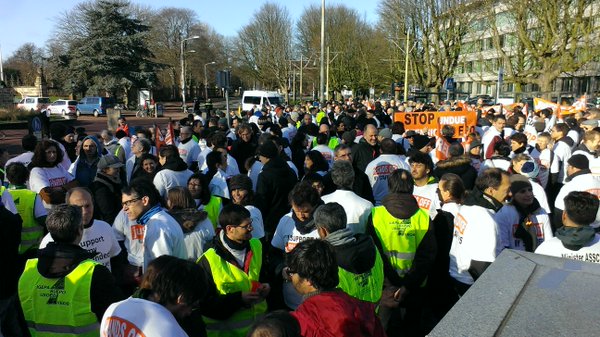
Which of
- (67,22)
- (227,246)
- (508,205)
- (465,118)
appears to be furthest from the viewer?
(67,22)

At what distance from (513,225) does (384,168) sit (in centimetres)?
225

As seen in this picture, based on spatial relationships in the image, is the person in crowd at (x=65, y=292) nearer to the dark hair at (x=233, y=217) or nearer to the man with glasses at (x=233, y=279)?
the man with glasses at (x=233, y=279)

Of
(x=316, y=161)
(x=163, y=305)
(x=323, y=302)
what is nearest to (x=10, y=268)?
(x=163, y=305)

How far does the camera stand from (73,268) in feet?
8.55

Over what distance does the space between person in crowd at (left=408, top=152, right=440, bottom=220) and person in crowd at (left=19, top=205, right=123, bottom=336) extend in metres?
3.15

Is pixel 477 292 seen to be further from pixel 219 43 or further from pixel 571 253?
pixel 219 43

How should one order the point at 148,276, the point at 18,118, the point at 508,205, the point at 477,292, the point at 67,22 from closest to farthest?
the point at 477,292 → the point at 148,276 → the point at 508,205 → the point at 18,118 → the point at 67,22

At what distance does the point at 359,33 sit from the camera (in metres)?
52.6

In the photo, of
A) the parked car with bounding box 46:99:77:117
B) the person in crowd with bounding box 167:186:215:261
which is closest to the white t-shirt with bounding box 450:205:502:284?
the person in crowd with bounding box 167:186:215:261

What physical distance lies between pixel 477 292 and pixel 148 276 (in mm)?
1527

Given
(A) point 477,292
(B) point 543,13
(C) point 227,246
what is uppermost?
(B) point 543,13

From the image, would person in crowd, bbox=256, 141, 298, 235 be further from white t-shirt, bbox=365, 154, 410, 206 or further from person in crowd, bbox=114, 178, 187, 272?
person in crowd, bbox=114, 178, 187, 272

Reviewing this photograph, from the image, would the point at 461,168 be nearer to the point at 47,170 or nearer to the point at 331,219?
the point at 331,219

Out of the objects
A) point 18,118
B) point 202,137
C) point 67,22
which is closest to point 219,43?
point 67,22
